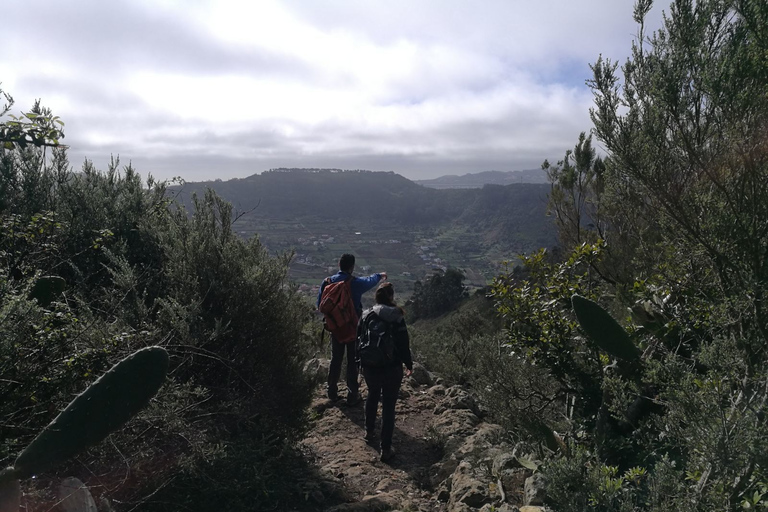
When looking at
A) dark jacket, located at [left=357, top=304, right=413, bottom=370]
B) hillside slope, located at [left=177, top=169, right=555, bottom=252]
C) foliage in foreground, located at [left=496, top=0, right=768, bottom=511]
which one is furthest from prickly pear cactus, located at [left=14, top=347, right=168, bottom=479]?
hillside slope, located at [left=177, top=169, right=555, bottom=252]

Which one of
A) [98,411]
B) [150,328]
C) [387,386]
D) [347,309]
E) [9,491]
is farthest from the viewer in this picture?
[347,309]

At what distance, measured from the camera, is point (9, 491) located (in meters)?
2.15

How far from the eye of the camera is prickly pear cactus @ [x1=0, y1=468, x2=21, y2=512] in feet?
6.97

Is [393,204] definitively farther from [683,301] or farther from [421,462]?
[683,301]

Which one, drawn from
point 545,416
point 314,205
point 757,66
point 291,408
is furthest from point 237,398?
point 314,205

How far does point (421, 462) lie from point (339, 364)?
1.50 metres

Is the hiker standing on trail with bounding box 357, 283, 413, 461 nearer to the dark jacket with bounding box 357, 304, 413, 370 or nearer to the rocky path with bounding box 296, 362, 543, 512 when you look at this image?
the dark jacket with bounding box 357, 304, 413, 370

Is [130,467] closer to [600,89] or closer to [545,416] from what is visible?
[545,416]

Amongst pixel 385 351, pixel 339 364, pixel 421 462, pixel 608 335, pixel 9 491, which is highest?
pixel 608 335

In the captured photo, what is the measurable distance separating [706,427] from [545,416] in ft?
8.09

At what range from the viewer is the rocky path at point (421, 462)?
3.40m

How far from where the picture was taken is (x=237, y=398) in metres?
3.83

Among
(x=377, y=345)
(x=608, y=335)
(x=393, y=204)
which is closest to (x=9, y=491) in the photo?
(x=377, y=345)

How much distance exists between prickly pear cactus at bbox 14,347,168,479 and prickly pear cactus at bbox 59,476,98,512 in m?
0.32
